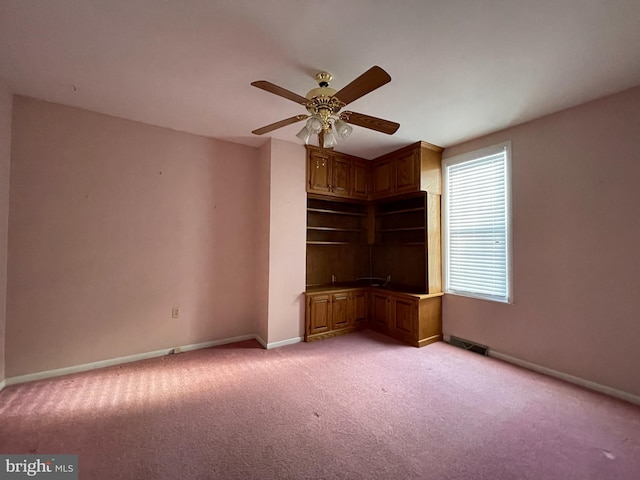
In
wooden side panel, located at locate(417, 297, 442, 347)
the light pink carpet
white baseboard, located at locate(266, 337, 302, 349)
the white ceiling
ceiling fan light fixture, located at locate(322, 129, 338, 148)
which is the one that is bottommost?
the light pink carpet

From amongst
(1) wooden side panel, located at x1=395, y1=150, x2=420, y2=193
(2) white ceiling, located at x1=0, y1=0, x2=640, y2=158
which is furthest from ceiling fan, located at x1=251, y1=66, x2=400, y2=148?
(1) wooden side panel, located at x1=395, y1=150, x2=420, y2=193

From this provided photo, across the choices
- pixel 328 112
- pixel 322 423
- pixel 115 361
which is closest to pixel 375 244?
pixel 328 112

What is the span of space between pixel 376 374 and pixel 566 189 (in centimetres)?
276

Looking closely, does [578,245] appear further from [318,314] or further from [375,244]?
[318,314]

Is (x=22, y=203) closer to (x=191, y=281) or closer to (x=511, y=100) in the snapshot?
(x=191, y=281)

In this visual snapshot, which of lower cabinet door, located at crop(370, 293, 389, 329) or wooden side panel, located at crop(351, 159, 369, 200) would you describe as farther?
wooden side panel, located at crop(351, 159, 369, 200)

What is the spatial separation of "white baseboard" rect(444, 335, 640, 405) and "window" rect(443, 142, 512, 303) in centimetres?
68

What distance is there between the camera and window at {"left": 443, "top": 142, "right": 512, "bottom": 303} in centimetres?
311

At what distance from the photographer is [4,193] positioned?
235 cm

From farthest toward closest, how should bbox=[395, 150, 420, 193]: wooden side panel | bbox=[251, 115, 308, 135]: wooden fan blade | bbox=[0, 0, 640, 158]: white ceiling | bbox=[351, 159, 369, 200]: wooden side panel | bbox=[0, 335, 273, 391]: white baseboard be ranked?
1. bbox=[351, 159, 369, 200]: wooden side panel
2. bbox=[395, 150, 420, 193]: wooden side panel
3. bbox=[0, 335, 273, 391]: white baseboard
4. bbox=[251, 115, 308, 135]: wooden fan blade
5. bbox=[0, 0, 640, 158]: white ceiling

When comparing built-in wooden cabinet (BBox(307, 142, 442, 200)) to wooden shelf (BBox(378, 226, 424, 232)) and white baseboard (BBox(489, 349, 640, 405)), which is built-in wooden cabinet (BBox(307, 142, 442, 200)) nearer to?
wooden shelf (BBox(378, 226, 424, 232))

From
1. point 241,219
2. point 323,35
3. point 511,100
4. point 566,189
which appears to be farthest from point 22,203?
point 566,189

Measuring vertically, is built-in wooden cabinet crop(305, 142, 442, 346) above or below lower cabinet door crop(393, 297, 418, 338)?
above

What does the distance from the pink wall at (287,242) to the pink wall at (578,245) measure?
8.26 ft
